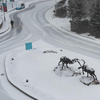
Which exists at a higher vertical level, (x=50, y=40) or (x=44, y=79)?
(x=44, y=79)

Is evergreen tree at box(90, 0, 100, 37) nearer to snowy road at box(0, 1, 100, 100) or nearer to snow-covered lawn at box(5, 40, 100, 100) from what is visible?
snowy road at box(0, 1, 100, 100)

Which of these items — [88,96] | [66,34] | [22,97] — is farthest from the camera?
[66,34]

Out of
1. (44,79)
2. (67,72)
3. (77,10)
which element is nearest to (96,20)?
(77,10)

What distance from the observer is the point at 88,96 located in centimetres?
1188

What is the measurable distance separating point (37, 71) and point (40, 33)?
15564 millimetres

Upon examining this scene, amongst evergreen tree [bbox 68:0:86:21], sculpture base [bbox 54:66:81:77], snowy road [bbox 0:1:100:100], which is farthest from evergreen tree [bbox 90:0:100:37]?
sculpture base [bbox 54:66:81:77]

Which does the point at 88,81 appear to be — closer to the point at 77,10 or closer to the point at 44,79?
the point at 44,79

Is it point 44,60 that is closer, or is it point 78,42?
point 44,60

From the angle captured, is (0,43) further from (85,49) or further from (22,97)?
(22,97)

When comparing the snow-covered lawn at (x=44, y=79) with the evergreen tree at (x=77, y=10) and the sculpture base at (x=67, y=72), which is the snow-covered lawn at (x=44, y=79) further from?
the evergreen tree at (x=77, y=10)

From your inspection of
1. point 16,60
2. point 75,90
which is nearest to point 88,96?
point 75,90

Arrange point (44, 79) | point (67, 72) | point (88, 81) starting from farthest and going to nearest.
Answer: point (67, 72), point (44, 79), point (88, 81)

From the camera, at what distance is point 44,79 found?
1427 centimetres

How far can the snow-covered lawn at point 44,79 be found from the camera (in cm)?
1226
